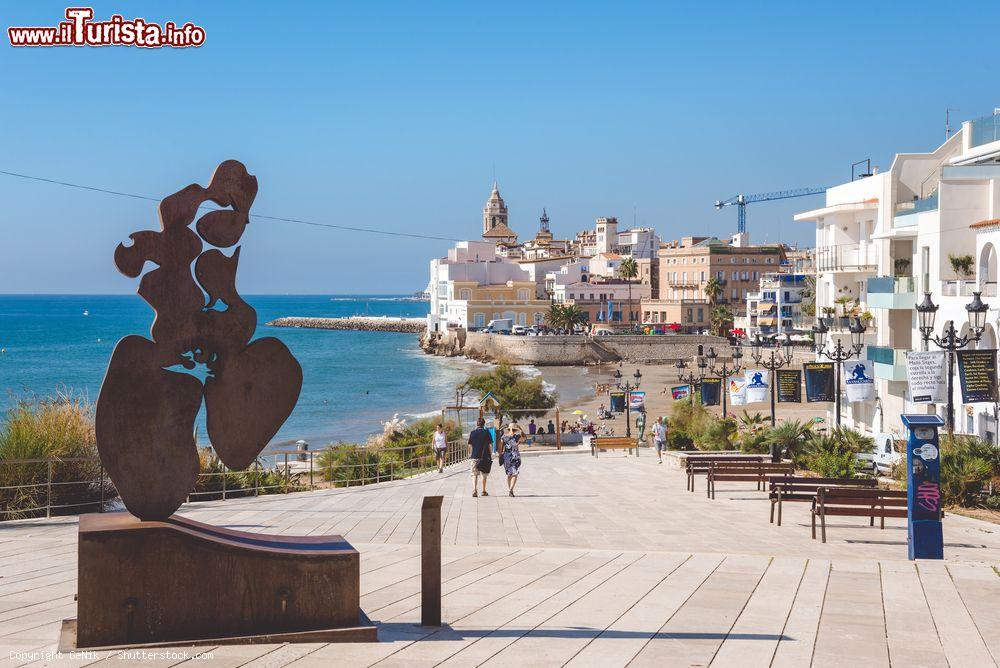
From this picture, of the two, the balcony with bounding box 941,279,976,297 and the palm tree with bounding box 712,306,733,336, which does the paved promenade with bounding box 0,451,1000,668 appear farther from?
the palm tree with bounding box 712,306,733,336

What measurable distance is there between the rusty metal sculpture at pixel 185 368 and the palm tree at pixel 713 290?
10909cm

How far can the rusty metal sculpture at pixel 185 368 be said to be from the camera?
725 centimetres

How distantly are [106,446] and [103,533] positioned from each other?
2.27 ft

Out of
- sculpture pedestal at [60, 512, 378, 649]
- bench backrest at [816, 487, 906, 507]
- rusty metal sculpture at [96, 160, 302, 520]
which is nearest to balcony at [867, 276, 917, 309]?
bench backrest at [816, 487, 906, 507]

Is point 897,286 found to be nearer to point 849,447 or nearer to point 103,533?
point 849,447

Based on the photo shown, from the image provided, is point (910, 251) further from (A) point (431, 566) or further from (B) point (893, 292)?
(A) point (431, 566)

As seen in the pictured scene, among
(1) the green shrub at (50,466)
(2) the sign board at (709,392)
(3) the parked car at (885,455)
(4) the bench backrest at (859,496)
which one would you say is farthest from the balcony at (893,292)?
(1) the green shrub at (50,466)

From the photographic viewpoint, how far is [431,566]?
7.45m

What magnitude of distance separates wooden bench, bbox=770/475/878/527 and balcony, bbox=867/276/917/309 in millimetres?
13300

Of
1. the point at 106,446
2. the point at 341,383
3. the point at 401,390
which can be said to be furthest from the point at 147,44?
the point at 341,383

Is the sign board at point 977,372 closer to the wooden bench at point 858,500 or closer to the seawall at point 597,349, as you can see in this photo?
the wooden bench at point 858,500

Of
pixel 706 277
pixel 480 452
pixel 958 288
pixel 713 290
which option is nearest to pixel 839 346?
pixel 958 288

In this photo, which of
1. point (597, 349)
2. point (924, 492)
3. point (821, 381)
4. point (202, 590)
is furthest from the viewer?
point (597, 349)

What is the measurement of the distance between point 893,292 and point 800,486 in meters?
14.9
